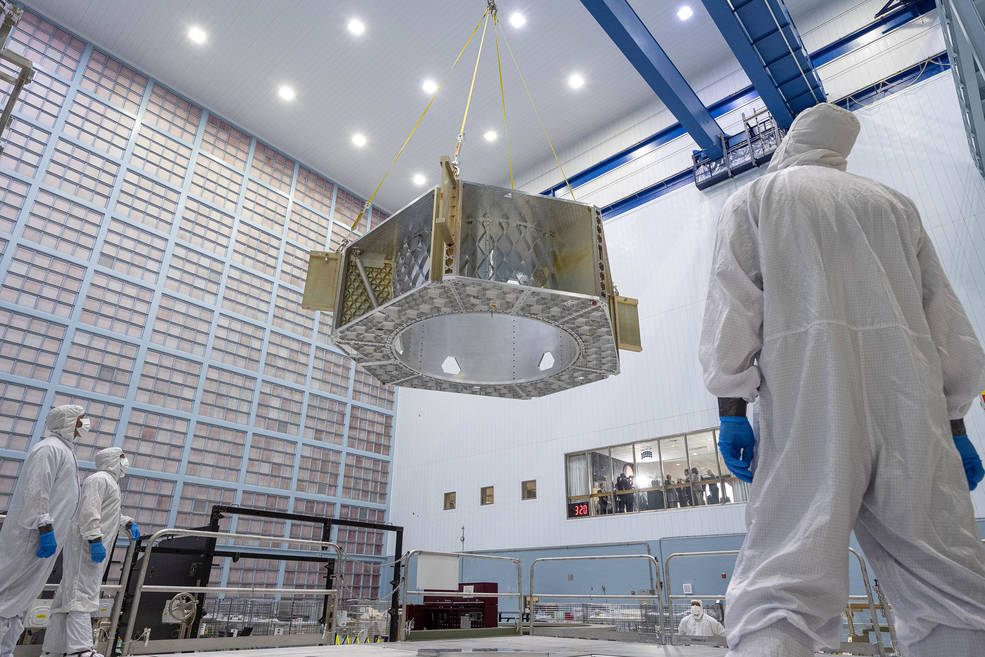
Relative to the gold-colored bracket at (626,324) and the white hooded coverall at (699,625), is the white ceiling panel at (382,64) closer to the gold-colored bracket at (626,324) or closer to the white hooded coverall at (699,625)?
the gold-colored bracket at (626,324)

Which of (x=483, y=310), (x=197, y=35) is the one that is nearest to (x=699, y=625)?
(x=483, y=310)

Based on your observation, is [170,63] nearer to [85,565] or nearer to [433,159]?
[433,159]

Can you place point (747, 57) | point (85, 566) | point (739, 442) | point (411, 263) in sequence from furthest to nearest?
point (747, 57), point (85, 566), point (411, 263), point (739, 442)

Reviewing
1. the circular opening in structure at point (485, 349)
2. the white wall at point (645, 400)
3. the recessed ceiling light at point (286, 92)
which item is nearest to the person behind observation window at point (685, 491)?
the white wall at point (645, 400)

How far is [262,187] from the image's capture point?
16750 mm

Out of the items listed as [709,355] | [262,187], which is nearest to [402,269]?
[709,355]

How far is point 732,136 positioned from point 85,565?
46.0 ft

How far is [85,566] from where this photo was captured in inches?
198

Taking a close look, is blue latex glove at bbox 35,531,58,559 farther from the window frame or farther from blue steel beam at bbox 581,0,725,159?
blue steel beam at bbox 581,0,725,159

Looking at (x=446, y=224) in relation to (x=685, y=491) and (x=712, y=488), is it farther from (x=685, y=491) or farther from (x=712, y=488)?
(x=685, y=491)

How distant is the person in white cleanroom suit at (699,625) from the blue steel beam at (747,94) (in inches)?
448

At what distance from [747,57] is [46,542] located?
1254cm

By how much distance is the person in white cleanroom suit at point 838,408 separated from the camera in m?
1.41

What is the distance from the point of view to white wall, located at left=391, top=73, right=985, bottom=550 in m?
10.0
